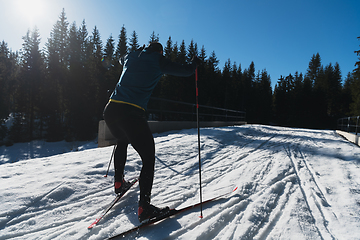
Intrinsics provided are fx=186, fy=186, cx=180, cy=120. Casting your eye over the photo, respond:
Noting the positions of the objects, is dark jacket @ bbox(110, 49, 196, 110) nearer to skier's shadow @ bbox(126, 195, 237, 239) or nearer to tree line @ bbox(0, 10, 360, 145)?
skier's shadow @ bbox(126, 195, 237, 239)

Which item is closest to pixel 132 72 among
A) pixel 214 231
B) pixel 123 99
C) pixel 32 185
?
pixel 123 99

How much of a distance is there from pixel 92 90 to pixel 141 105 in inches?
1063

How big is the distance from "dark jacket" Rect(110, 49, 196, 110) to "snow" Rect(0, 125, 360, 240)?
48.8 inches

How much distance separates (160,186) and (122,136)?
3.32 ft

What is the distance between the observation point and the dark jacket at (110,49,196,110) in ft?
6.24

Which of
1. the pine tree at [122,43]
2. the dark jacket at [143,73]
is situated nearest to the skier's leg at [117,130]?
the dark jacket at [143,73]

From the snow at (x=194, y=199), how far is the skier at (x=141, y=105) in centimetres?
40

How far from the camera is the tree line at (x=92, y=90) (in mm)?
24859

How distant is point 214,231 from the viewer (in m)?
1.69

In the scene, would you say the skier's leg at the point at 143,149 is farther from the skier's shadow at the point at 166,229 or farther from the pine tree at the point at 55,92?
the pine tree at the point at 55,92

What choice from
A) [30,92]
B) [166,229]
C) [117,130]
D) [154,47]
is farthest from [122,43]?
Result: [166,229]

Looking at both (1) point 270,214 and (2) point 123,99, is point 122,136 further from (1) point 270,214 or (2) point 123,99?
(1) point 270,214

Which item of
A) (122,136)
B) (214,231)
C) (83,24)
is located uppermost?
(83,24)

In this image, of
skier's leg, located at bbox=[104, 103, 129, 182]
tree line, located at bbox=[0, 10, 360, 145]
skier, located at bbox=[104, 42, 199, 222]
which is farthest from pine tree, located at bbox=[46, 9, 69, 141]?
skier, located at bbox=[104, 42, 199, 222]
